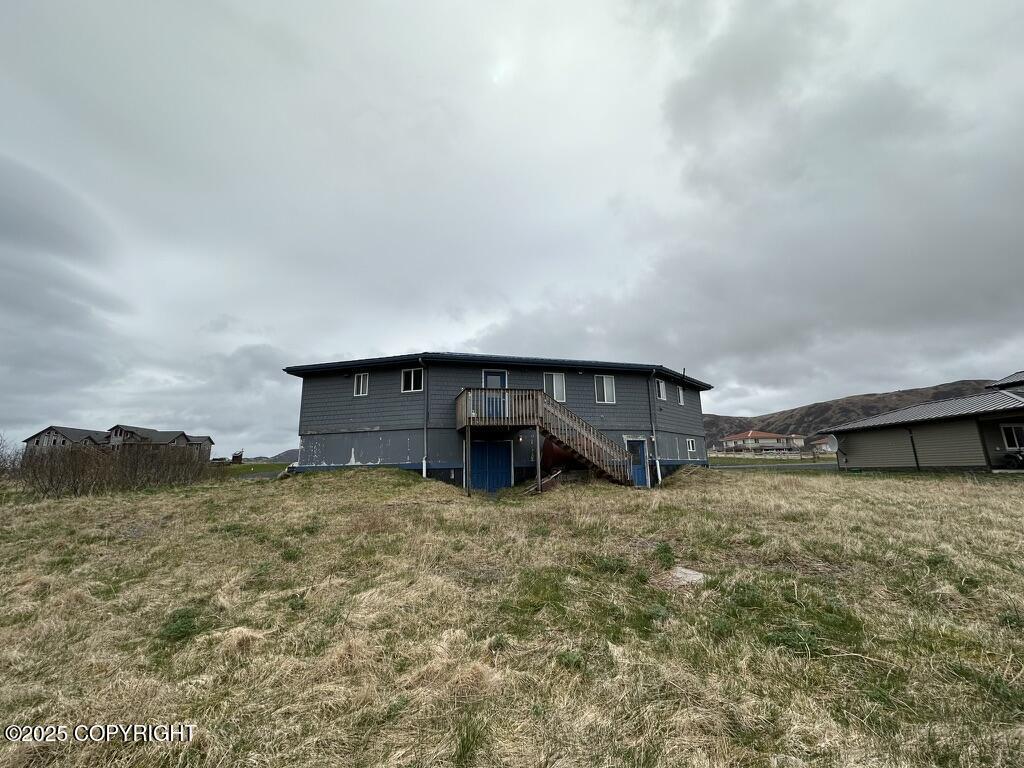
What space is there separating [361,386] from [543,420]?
916cm

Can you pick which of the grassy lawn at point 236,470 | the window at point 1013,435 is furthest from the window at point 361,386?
the window at point 1013,435

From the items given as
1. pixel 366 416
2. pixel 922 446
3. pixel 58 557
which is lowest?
pixel 58 557

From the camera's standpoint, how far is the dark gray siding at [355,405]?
19766 millimetres

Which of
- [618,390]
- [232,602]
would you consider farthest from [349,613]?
[618,390]

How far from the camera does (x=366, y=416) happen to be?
20.0 m

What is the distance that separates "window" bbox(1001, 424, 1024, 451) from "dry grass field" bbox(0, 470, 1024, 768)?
65.0 ft

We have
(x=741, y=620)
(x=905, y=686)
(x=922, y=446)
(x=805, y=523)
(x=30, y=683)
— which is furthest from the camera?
(x=922, y=446)

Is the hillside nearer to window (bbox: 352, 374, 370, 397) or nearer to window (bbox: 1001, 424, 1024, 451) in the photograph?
window (bbox: 1001, 424, 1024, 451)

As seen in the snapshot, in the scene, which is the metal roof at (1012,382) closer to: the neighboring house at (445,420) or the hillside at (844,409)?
the neighboring house at (445,420)

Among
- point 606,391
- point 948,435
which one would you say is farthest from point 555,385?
point 948,435

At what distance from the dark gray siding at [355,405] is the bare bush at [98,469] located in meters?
6.06

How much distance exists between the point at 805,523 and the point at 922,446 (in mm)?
22636

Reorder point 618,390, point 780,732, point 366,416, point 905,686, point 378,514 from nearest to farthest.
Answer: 1. point 780,732
2. point 905,686
3. point 378,514
4. point 366,416
5. point 618,390

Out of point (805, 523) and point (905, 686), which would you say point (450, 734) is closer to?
point (905, 686)
